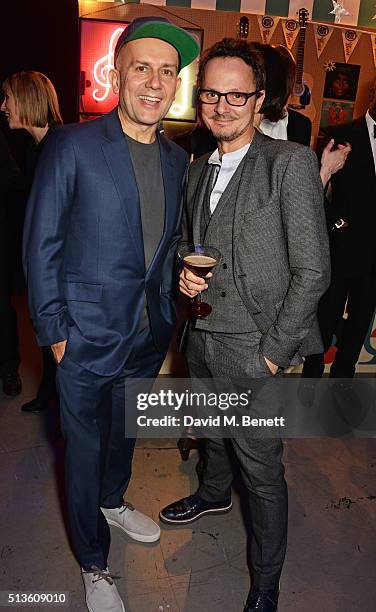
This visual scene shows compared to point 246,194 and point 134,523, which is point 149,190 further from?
point 134,523

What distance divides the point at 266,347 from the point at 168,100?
90 cm

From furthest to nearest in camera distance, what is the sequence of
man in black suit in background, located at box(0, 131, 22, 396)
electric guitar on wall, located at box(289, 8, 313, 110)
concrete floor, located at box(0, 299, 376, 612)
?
electric guitar on wall, located at box(289, 8, 313, 110)
man in black suit in background, located at box(0, 131, 22, 396)
concrete floor, located at box(0, 299, 376, 612)

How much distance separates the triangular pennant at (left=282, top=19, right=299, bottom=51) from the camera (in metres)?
5.05

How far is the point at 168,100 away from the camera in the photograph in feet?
5.83

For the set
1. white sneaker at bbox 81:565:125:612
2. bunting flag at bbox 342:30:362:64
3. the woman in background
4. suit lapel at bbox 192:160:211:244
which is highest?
bunting flag at bbox 342:30:362:64

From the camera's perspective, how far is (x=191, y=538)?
2.38 m

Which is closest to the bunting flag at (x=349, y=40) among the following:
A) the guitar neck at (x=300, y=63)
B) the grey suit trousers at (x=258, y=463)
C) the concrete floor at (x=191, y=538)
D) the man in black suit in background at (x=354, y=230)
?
the guitar neck at (x=300, y=63)

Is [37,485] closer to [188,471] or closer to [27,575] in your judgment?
[27,575]

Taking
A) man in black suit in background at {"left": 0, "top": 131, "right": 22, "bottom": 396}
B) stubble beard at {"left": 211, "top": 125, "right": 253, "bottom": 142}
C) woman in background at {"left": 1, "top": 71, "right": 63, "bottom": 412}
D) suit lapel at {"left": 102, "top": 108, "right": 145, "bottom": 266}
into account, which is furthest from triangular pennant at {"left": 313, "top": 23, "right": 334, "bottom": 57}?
suit lapel at {"left": 102, "top": 108, "right": 145, "bottom": 266}

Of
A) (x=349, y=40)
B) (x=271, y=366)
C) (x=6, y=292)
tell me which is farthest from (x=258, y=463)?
(x=349, y=40)

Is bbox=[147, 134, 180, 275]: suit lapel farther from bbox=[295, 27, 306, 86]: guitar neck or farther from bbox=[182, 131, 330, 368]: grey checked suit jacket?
bbox=[295, 27, 306, 86]: guitar neck

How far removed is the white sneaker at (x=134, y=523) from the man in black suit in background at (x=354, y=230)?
1590 millimetres

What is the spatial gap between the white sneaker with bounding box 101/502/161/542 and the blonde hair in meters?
2.14

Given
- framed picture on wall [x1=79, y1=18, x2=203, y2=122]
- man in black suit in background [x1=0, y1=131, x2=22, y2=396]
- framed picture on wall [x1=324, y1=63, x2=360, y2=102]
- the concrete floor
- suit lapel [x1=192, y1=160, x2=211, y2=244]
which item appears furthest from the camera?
framed picture on wall [x1=324, y1=63, x2=360, y2=102]
